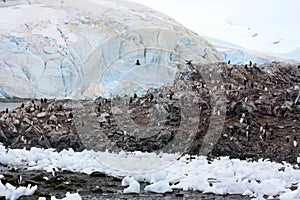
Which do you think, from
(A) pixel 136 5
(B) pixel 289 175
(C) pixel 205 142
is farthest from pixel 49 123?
(A) pixel 136 5

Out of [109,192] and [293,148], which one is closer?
[109,192]

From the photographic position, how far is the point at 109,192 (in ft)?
27.7

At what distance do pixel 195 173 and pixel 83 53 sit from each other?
30.8 metres

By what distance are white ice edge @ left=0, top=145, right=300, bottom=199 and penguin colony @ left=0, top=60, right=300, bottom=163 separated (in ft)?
7.75

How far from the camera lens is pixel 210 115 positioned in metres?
15.9

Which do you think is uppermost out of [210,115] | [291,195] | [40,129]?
[291,195]

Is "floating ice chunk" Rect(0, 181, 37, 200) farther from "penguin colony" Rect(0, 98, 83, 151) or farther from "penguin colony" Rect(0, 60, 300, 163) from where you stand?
"penguin colony" Rect(0, 98, 83, 151)

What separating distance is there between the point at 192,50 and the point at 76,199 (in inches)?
1390

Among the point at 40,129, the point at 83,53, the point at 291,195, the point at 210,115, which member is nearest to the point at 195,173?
the point at 291,195

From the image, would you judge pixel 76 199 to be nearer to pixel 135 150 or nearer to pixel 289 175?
pixel 289 175

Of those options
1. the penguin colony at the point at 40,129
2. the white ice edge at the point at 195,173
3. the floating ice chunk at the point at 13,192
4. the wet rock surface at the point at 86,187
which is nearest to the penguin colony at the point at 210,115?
the penguin colony at the point at 40,129

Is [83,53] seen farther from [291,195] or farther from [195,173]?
[291,195]

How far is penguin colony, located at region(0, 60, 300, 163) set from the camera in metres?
14.4

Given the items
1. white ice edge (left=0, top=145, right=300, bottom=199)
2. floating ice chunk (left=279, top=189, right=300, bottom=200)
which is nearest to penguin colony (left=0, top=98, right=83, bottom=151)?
white ice edge (left=0, top=145, right=300, bottom=199)
